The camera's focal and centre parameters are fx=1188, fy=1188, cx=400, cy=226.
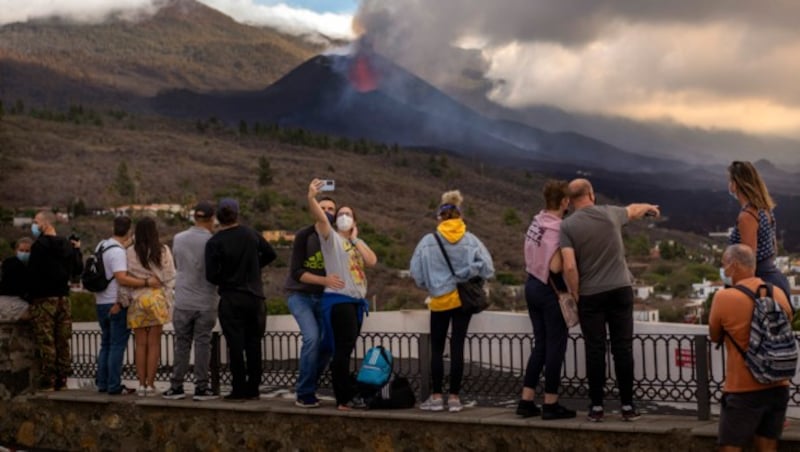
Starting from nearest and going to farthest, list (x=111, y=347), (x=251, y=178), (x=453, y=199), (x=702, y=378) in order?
(x=702, y=378) → (x=453, y=199) → (x=111, y=347) → (x=251, y=178)

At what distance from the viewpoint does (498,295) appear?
63844 mm

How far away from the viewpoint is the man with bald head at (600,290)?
6.90m

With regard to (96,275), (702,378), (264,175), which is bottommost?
(702,378)

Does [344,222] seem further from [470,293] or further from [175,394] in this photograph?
[175,394]

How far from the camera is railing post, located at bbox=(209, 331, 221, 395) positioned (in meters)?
9.16

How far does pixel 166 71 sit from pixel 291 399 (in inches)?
6267

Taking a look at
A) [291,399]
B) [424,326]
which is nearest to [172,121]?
[424,326]

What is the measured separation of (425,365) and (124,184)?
3398 inches

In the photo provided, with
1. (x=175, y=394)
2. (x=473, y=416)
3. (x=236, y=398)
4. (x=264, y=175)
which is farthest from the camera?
(x=264, y=175)

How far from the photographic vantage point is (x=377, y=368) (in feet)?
26.1

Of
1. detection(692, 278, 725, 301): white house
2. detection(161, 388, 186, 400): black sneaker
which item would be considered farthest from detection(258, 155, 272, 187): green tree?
detection(161, 388, 186, 400): black sneaker

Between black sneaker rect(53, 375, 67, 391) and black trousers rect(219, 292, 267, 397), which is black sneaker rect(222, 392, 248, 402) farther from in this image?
black sneaker rect(53, 375, 67, 391)

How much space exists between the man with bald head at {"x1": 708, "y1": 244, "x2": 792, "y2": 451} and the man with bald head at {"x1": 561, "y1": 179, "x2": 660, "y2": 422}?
3.88 feet

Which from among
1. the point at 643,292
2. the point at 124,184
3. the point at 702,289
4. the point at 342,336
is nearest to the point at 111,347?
the point at 342,336
